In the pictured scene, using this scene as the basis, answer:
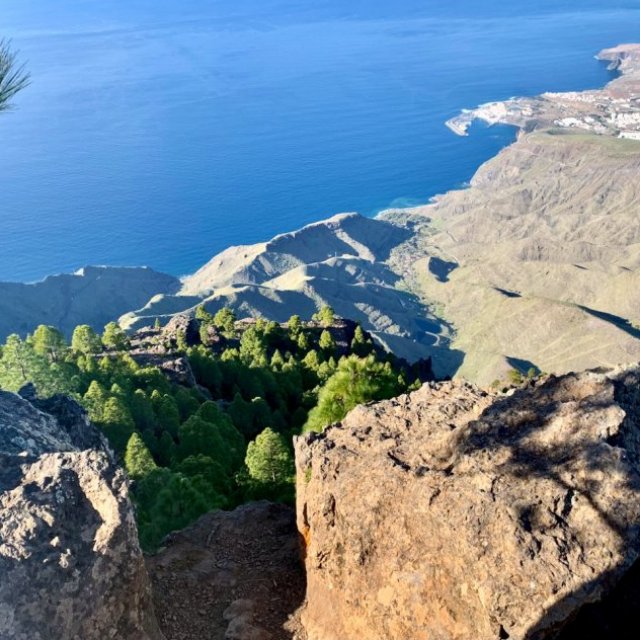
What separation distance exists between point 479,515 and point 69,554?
387 inches

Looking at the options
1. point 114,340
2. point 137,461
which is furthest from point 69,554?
point 114,340

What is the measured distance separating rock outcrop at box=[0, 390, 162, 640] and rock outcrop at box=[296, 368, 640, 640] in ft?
17.6

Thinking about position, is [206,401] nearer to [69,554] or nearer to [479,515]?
[69,554]

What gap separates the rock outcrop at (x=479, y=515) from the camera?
52.0 ft

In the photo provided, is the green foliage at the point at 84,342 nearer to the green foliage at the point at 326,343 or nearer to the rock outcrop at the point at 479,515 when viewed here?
the green foliage at the point at 326,343

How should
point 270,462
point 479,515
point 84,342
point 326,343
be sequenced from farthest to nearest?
point 326,343
point 84,342
point 270,462
point 479,515

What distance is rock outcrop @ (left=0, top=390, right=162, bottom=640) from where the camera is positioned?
611 inches

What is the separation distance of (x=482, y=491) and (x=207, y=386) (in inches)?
2530

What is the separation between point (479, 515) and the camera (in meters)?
16.9

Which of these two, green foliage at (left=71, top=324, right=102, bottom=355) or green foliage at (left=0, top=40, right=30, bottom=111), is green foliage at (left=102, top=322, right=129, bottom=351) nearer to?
green foliage at (left=71, top=324, right=102, bottom=355)

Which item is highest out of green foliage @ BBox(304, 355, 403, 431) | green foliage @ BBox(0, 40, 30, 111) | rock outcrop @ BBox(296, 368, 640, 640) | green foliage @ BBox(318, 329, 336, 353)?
green foliage @ BBox(0, 40, 30, 111)

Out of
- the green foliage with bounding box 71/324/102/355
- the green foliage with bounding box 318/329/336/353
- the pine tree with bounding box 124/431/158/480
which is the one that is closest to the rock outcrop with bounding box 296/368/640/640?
the pine tree with bounding box 124/431/158/480

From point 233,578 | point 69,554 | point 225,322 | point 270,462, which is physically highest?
point 69,554

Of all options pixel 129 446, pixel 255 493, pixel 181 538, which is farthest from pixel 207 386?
pixel 181 538
